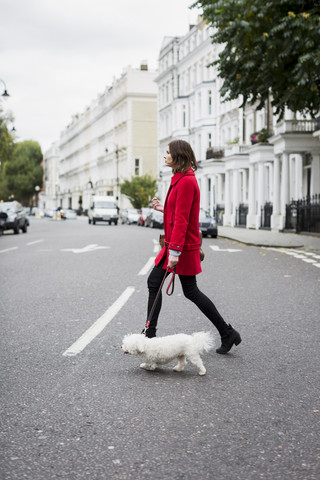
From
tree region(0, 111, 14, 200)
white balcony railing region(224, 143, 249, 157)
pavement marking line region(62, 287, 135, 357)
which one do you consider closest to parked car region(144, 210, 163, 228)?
white balcony railing region(224, 143, 249, 157)

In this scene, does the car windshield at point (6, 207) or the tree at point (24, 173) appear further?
the tree at point (24, 173)

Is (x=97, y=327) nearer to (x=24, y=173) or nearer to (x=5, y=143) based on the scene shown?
(x=5, y=143)

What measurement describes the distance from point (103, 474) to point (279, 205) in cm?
3250

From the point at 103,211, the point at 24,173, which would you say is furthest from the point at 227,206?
the point at 24,173

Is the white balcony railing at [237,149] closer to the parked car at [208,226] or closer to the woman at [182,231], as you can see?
the parked car at [208,226]

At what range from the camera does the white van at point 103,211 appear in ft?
179

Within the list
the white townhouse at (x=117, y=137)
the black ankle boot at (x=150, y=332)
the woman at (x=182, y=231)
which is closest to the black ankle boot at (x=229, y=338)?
the woman at (x=182, y=231)

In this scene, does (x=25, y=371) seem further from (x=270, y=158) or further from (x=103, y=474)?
(x=270, y=158)

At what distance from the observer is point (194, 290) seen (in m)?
5.63

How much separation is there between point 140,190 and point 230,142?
20123 millimetres

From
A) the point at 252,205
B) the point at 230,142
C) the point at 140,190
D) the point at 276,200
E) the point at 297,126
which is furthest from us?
the point at 140,190

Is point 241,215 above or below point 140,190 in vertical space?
below

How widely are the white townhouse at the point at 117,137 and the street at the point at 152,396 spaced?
66187 millimetres

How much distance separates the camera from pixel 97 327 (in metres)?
7.06
